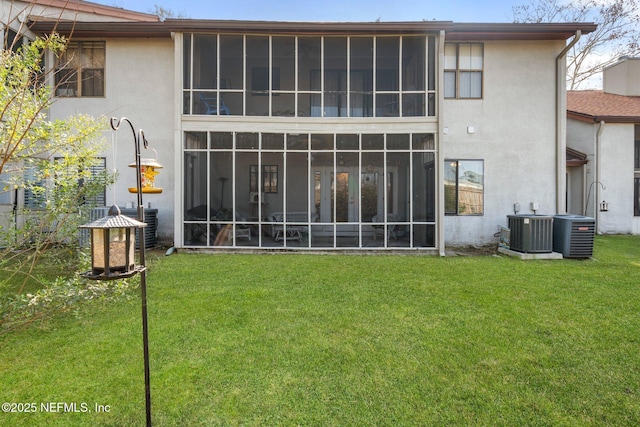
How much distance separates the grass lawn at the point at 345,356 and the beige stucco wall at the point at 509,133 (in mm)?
3929

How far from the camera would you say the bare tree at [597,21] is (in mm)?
15016

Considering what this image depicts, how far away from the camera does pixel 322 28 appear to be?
25.8ft

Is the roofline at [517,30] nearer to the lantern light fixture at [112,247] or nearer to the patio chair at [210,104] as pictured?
the patio chair at [210,104]

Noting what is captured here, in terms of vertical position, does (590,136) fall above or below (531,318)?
above

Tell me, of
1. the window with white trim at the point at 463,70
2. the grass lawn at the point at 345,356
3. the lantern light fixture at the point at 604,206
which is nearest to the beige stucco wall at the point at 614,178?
the lantern light fixture at the point at 604,206

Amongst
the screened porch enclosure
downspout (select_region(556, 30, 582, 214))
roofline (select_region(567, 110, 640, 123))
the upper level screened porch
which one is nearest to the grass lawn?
the screened porch enclosure

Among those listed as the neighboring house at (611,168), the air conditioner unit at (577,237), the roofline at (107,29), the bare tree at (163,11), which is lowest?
the air conditioner unit at (577,237)

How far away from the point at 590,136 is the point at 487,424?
482 inches

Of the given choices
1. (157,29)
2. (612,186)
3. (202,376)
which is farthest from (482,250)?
(157,29)

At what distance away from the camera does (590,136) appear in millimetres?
10789

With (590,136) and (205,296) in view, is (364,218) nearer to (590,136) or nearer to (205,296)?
(205,296)

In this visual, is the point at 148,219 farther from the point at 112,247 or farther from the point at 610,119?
the point at 610,119

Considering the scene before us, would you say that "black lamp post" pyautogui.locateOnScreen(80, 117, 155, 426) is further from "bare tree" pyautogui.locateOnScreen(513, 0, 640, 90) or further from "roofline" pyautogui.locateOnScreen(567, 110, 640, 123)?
"bare tree" pyautogui.locateOnScreen(513, 0, 640, 90)

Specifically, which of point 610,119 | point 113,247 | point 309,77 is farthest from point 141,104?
point 610,119
